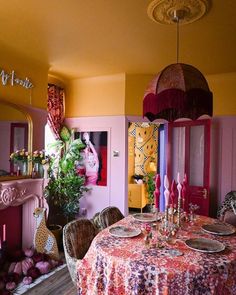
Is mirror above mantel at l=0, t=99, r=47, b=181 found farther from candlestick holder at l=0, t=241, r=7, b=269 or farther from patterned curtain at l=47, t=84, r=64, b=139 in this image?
candlestick holder at l=0, t=241, r=7, b=269

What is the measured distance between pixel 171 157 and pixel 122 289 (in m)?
3.30

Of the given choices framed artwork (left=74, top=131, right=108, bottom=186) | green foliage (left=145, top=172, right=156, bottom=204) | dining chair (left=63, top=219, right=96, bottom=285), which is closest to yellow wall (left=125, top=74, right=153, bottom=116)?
framed artwork (left=74, top=131, right=108, bottom=186)

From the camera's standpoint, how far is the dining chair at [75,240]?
2225mm

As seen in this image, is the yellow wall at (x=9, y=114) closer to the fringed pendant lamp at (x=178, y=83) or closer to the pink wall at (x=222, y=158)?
the fringed pendant lamp at (x=178, y=83)

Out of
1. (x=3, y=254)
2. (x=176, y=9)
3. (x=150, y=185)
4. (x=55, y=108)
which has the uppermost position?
(x=176, y=9)

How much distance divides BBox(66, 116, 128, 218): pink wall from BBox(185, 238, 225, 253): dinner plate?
97.4 inches

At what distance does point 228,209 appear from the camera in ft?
12.8

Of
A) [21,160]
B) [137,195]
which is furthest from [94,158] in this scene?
[137,195]

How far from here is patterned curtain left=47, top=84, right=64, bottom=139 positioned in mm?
4630

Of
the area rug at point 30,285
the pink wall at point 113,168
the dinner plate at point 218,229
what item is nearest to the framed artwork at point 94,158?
the pink wall at point 113,168

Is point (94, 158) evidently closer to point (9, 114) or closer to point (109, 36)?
point (9, 114)

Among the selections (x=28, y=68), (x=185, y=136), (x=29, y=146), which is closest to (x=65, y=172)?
(x=29, y=146)

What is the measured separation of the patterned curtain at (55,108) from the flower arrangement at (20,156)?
1.16m

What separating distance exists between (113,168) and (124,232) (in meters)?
2.32
